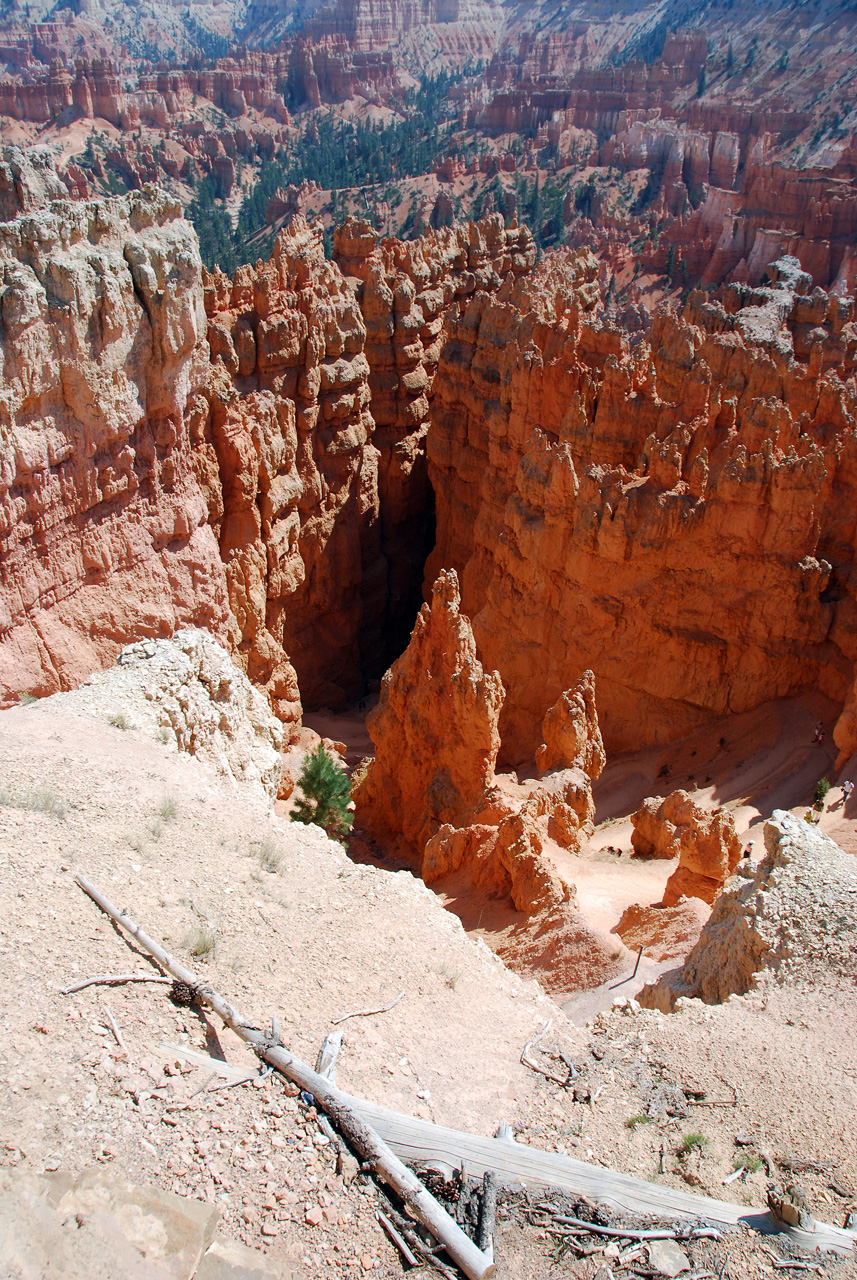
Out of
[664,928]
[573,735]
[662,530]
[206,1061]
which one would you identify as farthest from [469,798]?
[206,1061]

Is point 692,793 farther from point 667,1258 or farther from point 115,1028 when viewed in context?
point 115,1028

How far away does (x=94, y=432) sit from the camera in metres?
11.7

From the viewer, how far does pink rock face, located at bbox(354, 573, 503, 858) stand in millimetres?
14090

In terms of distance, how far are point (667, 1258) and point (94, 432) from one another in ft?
34.2

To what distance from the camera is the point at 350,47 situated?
5192 inches

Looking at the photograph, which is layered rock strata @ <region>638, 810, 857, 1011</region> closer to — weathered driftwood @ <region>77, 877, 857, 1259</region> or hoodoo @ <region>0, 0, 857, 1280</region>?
hoodoo @ <region>0, 0, 857, 1280</region>

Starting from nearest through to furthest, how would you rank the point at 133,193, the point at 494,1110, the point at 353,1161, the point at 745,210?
the point at 353,1161
the point at 494,1110
the point at 133,193
the point at 745,210

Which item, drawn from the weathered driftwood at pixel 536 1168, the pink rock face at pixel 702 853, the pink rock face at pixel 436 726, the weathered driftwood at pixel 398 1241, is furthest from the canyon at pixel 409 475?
the weathered driftwood at pixel 398 1241

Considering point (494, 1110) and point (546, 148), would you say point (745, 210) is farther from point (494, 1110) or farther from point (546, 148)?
point (494, 1110)

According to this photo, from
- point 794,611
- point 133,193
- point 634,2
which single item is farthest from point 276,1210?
point 634,2

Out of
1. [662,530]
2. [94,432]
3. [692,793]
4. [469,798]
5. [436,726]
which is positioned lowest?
[692,793]

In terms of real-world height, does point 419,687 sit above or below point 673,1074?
below

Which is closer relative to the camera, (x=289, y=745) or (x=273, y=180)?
(x=289, y=745)

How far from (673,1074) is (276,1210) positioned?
9.73ft
